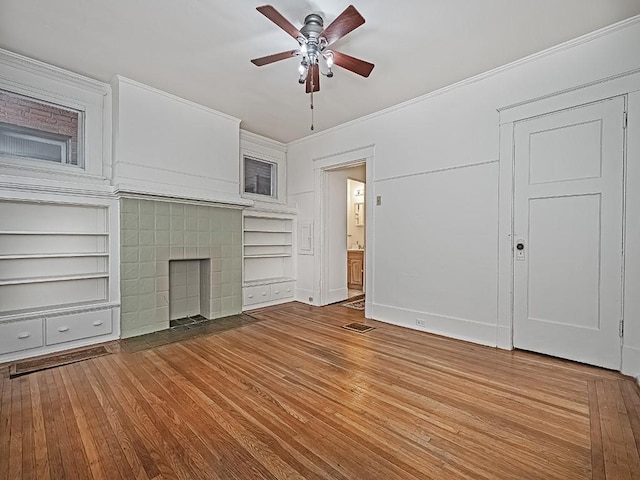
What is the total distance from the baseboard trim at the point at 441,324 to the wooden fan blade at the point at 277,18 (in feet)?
11.1

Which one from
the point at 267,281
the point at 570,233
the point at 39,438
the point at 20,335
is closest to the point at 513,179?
the point at 570,233

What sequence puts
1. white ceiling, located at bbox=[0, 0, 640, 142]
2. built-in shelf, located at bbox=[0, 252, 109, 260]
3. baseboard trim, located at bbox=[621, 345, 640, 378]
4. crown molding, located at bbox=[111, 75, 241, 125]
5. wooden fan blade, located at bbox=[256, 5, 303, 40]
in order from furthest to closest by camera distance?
1. crown molding, located at bbox=[111, 75, 241, 125]
2. built-in shelf, located at bbox=[0, 252, 109, 260]
3. baseboard trim, located at bbox=[621, 345, 640, 378]
4. white ceiling, located at bbox=[0, 0, 640, 142]
5. wooden fan blade, located at bbox=[256, 5, 303, 40]

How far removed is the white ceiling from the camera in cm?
245

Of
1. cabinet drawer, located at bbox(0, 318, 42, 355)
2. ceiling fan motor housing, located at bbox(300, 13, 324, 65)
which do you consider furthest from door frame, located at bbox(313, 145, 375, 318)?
cabinet drawer, located at bbox(0, 318, 42, 355)

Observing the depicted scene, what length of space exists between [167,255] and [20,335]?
1.55 meters

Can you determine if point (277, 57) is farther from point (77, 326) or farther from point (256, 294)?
point (256, 294)

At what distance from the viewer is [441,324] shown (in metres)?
3.78

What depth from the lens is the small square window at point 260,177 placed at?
5.43 meters

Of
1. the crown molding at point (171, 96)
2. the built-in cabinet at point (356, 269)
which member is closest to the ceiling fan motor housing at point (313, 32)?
the crown molding at point (171, 96)

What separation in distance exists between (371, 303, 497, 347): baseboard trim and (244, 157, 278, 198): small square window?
286cm

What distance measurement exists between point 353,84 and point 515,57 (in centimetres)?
168

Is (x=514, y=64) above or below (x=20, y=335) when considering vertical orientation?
above

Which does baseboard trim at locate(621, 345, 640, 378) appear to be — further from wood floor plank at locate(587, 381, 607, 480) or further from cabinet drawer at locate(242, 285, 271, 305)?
cabinet drawer at locate(242, 285, 271, 305)

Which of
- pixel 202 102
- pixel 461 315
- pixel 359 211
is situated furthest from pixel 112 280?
pixel 359 211
